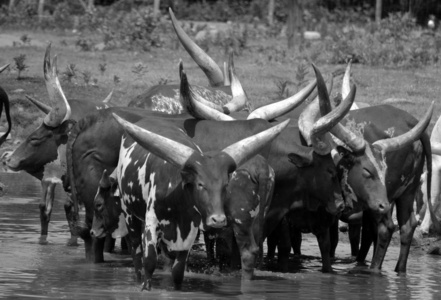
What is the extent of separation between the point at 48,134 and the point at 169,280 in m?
3.13

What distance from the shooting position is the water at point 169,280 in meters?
8.59

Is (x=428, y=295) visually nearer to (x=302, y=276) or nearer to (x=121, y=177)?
(x=302, y=276)

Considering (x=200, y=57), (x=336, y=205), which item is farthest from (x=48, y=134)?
(x=336, y=205)

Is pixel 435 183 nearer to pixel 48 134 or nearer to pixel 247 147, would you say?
pixel 48 134

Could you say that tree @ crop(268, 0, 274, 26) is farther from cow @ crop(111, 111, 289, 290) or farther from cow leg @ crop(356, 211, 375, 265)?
cow @ crop(111, 111, 289, 290)

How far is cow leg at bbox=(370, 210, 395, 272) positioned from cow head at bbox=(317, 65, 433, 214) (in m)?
0.51

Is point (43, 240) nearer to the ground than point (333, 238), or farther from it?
nearer to the ground

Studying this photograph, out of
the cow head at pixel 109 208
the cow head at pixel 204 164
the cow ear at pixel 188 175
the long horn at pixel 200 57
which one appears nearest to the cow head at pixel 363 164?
the cow head at pixel 204 164

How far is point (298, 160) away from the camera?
982cm

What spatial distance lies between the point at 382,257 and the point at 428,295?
1195 millimetres

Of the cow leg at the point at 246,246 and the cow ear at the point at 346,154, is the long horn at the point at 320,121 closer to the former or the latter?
the cow ear at the point at 346,154

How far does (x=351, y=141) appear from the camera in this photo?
9.88 meters

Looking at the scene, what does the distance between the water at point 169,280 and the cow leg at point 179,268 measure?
0.26ft

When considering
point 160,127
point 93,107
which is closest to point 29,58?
point 93,107
